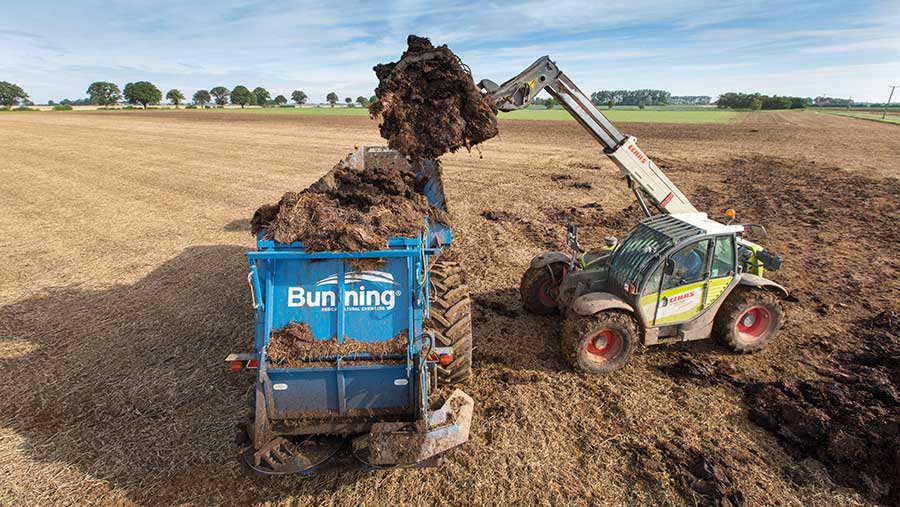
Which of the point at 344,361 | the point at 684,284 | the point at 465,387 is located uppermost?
the point at 684,284

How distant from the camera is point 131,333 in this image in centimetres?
761

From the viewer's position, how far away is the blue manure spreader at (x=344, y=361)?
450 cm

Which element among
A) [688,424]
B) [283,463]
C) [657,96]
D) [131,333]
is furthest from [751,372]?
[657,96]

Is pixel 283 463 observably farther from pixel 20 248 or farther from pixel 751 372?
pixel 20 248

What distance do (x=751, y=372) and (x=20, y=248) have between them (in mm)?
15304

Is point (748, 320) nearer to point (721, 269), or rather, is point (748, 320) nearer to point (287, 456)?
point (721, 269)

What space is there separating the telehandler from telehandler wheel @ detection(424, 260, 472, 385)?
1588mm

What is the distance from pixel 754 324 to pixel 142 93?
14266 centimetres

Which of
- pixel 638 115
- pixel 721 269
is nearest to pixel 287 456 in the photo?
pixel 721 269

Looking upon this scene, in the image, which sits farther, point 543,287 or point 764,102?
point 764,102

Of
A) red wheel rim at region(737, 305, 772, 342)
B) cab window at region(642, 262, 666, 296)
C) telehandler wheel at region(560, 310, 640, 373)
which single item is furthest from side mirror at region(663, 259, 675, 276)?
red wheel rim at region(737, 305, 772, 342)

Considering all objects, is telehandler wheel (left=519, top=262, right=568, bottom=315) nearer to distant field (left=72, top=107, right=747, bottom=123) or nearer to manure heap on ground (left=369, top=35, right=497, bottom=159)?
manure heap on ground (left=369, top=35, right=497, bottom=159)

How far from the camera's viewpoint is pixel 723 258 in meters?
6.53

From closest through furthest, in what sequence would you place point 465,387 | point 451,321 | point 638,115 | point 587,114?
A: point 451,321 < point 465,387 < point 587,114 < point 638,115
